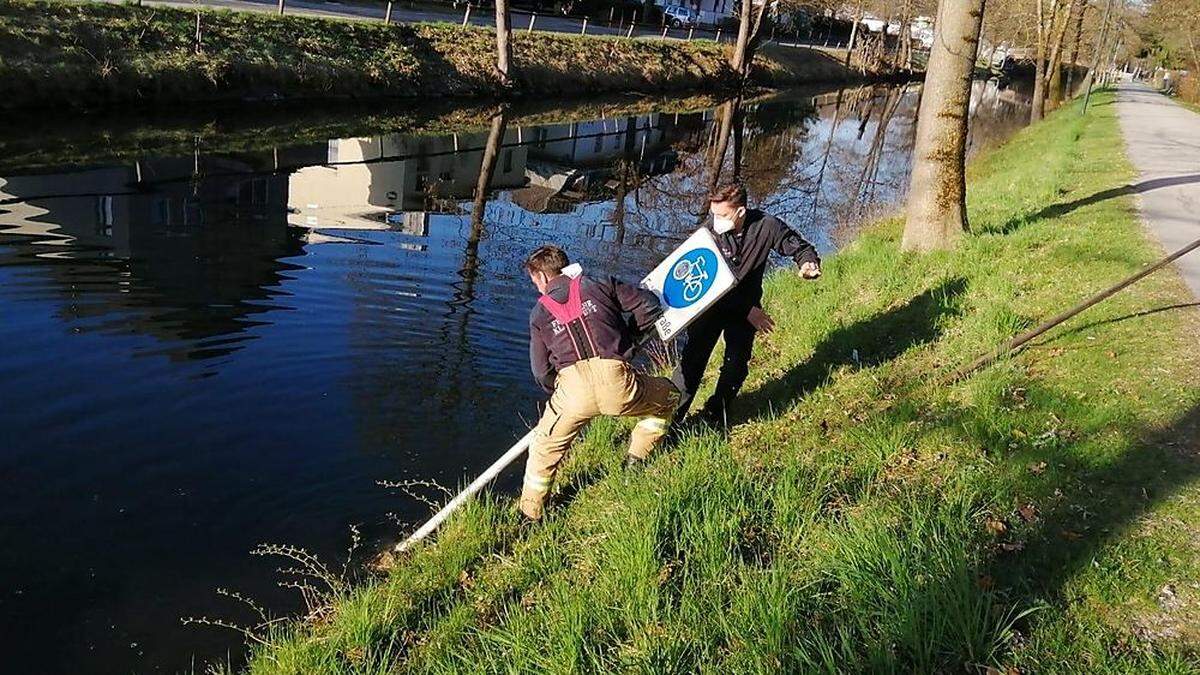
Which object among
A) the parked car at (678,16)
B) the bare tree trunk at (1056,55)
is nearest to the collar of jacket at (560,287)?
the bare tree trunk at (1056,55)

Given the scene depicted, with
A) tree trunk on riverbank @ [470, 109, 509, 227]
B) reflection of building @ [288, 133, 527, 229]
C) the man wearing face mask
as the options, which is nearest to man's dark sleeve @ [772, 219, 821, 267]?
the man wearing face mask

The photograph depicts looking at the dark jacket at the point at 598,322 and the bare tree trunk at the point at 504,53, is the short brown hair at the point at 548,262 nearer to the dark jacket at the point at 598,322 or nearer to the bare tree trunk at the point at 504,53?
the dark jacket at the point at 598,322

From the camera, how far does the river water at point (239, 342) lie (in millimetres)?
5238

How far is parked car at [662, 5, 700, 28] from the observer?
193 feet

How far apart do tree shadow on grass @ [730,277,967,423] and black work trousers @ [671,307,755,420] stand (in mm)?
215

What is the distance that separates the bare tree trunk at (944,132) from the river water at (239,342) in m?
4.21

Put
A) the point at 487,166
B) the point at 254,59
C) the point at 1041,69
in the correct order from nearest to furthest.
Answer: the point at 487,166
the point at 254,59
the point at 1041,69

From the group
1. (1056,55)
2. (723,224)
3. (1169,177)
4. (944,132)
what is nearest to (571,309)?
(723,224)

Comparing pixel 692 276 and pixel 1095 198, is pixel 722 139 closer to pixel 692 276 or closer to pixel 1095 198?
pixel 1095 198

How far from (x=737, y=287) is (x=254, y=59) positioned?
20.4m

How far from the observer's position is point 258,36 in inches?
910

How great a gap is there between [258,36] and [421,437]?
65.3ft

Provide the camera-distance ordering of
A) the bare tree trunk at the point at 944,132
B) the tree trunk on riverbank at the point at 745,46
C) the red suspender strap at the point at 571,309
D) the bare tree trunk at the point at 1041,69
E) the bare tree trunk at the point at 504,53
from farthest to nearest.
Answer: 1. the tree trunk on riverbank at the point at 745,46
2. the bare tree trunk at the point at 1041,69
3. the bare tree trunk at the point at 504,53
4. the bare tree trunk at the point at 944,132
5. the red suspender strap at the point at 571,309

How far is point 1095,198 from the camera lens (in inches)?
498
